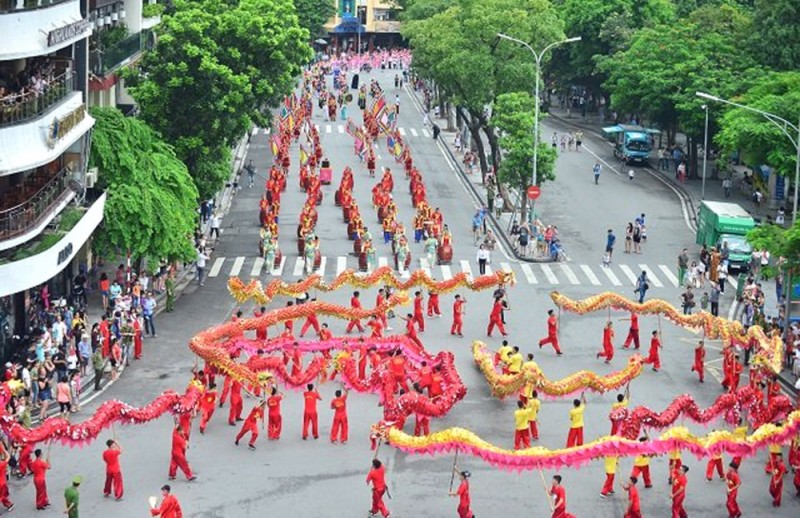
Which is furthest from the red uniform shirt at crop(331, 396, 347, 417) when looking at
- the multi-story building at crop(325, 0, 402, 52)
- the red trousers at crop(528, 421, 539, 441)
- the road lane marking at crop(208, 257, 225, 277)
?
the multi-story building at crop(325, 0, 402, 52)

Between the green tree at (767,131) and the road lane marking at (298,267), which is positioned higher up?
the green tree at (767,131)

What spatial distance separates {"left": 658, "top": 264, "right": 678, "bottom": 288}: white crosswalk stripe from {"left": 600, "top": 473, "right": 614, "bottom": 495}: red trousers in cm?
2336

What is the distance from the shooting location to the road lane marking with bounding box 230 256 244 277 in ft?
175

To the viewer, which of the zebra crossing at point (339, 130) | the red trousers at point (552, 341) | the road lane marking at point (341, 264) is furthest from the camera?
the zebra crossing at point (339, 130)

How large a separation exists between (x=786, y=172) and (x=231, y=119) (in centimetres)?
2163

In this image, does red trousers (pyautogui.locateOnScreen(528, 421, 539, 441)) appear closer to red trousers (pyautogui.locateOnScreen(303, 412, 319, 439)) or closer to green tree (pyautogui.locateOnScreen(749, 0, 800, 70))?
red trousers (pyautogui.locateOnScreen(303, 412, 319, 439))

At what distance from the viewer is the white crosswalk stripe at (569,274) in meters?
53.7

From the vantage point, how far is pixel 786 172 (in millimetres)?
61469

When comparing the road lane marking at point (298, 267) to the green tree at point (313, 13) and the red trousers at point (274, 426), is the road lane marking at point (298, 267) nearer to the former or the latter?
the red trousers at point (274, 426)

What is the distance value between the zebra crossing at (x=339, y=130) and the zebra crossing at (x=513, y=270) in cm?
3569

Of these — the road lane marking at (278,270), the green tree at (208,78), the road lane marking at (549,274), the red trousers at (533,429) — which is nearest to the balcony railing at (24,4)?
the green tree at (208,78)

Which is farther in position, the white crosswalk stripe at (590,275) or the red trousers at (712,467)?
the white crosswalk stripe at (590,275)

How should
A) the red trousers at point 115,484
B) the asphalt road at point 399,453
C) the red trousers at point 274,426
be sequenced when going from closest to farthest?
1. the red trousers at point 115,484
2. the asphalt road at point 399,453
3. the red trousers at point 274,426

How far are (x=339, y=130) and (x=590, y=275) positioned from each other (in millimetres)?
39286
